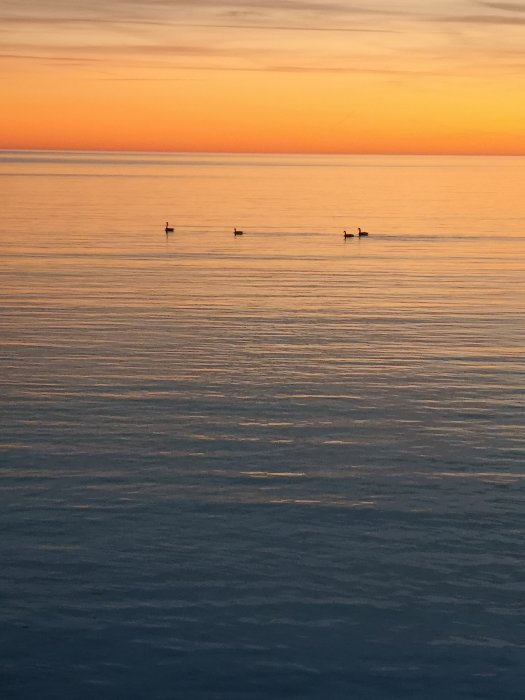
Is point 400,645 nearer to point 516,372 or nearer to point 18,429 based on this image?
point 18,429

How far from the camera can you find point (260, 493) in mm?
33031

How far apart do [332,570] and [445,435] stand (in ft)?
41.7

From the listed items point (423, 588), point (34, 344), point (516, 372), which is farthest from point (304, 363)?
point (423, 588)

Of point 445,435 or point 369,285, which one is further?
point 369,285

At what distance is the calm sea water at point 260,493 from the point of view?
23.7 metres

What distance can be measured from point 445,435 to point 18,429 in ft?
52.8

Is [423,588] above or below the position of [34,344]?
below

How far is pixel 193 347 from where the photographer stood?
5422 cm

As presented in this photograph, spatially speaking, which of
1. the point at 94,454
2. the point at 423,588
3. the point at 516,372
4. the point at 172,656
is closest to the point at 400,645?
the point at 423,588

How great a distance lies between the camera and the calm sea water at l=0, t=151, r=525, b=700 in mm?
23734

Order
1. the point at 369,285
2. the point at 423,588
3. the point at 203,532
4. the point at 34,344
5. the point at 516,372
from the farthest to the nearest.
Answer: the point at 369,285
the point at 34,344
the point at 516,372
the point at 203,532
the point at 423,588

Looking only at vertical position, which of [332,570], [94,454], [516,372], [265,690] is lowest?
[265,690]

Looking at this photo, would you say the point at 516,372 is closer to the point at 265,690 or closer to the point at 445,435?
the point at 445,435

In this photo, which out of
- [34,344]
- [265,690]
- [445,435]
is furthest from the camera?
[34,344]
